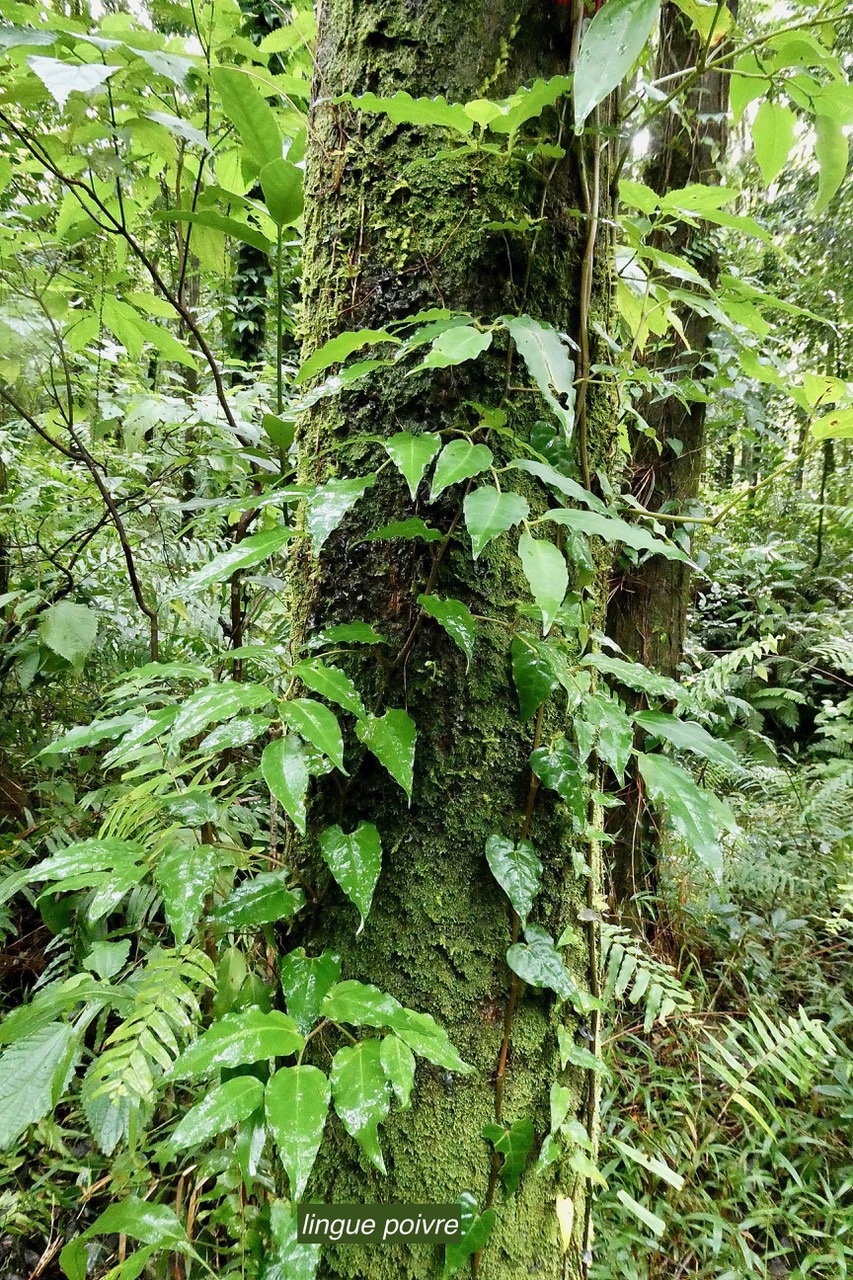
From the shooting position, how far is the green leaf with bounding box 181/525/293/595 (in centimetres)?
67

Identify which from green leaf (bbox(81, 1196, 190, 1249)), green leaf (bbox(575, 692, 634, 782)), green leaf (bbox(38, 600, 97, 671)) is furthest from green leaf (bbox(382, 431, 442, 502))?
green leaf (bbox(38, 600, 97, 671))

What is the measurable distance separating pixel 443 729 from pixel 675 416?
92.8 inches

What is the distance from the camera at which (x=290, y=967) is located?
76cm

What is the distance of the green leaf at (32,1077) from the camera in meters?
0.80

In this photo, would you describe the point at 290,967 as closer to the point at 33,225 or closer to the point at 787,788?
the point at 33,225

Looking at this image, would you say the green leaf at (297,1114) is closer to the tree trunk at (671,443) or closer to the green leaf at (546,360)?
the green leaf at (546,360)

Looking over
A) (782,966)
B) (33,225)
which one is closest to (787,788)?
(782,966)

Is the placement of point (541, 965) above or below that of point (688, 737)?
below

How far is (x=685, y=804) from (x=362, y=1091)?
1.55ft

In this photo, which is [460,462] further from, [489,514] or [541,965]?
[541,965]

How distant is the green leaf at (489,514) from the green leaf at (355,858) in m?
0.39

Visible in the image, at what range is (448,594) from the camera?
2.90 feet

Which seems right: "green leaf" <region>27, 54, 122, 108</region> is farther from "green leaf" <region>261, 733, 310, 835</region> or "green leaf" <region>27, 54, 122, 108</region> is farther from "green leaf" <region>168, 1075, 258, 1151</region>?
"green leaf" <region>168, 1075, 258, 1151</region>

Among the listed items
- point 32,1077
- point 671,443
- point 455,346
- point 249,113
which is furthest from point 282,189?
point 671,443
